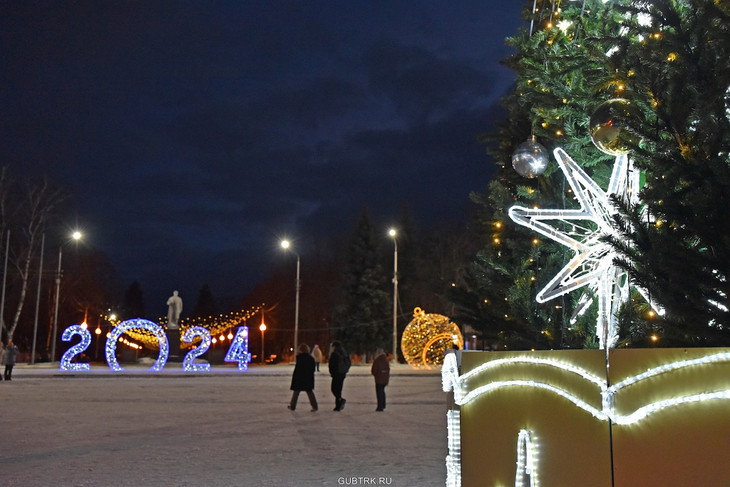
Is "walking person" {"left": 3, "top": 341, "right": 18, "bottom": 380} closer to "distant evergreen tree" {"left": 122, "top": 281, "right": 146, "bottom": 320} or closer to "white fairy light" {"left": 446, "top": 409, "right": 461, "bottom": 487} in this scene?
"white fairy light" {"left": 446, "top": 409, "right": 461, "bottom": 487}

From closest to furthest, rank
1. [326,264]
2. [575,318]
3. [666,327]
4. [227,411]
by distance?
[666,327] → [575,318] → [227,411] → [326,264]

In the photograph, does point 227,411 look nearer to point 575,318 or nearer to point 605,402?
point 575,318

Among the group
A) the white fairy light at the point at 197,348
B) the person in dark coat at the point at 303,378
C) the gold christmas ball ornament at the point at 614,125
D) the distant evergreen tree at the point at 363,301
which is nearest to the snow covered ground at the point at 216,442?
the person in dark coat at the point at 303,378

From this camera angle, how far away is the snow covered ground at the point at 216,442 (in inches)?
302

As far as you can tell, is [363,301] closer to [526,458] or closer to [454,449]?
[454,449]

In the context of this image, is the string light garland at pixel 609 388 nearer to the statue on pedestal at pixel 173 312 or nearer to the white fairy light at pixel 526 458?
the white fairy light at pixel 526 458

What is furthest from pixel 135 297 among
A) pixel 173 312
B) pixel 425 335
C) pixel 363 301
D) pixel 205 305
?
pixel 425 335

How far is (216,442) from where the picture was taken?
34.1ft

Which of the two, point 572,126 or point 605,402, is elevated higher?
point 572,126

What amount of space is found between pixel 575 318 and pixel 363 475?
307 centimetres

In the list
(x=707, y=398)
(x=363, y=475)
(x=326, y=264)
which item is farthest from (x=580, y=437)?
(x=326, y=264)

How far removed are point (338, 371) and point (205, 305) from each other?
9058cm

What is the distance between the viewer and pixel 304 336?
65.1m

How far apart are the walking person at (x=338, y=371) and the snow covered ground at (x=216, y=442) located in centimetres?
33
